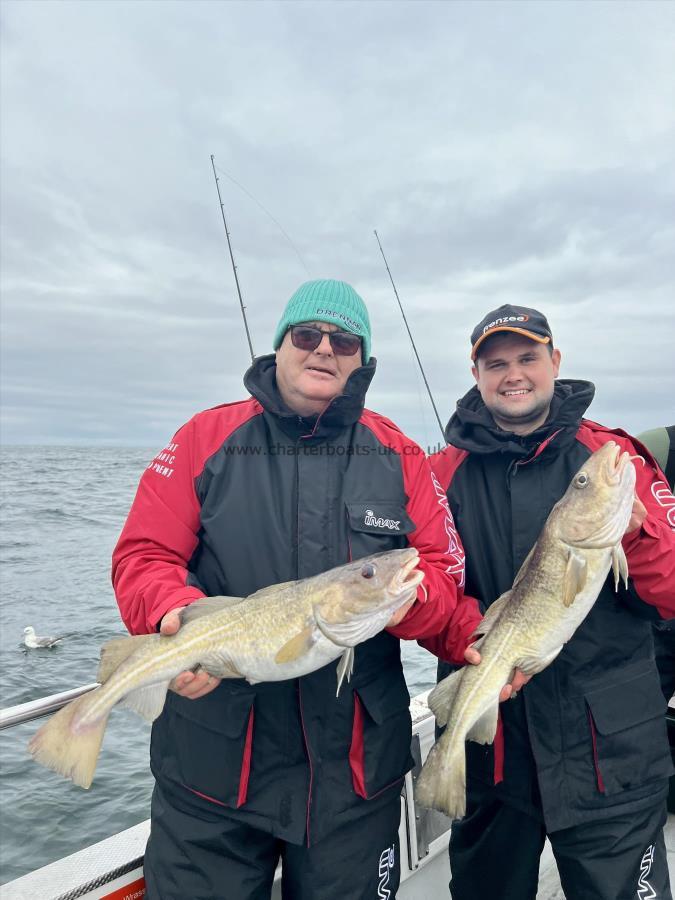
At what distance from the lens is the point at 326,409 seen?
3020 millimetres

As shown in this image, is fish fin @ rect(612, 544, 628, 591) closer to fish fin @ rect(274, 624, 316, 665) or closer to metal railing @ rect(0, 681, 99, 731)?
fish fin @ rect(274, 624, 316, 665)

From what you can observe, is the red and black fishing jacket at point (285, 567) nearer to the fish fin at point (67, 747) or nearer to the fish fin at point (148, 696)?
the fish fin at point (148, 696)

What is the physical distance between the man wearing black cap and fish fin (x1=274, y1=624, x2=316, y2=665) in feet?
3.76

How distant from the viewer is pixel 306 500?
2.91m

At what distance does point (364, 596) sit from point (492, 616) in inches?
31.9

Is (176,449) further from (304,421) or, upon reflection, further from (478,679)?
(478,679)

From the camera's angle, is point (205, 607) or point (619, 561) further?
point (619, 561)

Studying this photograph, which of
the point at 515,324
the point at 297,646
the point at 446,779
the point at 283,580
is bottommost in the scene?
the point at 446,779

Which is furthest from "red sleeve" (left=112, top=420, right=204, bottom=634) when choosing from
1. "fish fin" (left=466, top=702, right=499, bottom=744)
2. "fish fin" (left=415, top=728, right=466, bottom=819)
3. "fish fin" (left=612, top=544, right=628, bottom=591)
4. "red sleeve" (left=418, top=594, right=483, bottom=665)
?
"fish fin" (left=612, top=544, right=628, bottom=591)

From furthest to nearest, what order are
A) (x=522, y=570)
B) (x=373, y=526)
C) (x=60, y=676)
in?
(x=60, y=676) → (x=522, y=570) → (x=373, y=526)

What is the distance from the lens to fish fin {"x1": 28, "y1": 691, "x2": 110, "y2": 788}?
8.25ft

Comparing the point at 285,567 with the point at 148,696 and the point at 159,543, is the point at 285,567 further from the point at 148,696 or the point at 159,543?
the point at 148,696

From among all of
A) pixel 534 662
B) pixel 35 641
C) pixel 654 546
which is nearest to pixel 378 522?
pixel 534 662

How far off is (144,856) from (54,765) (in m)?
0.95
